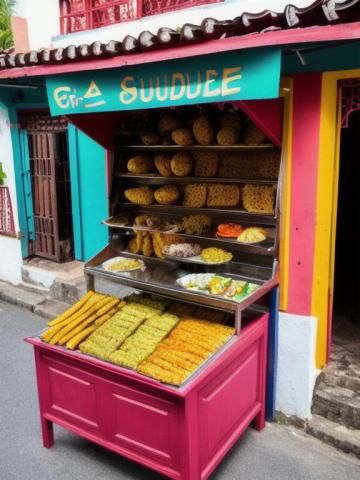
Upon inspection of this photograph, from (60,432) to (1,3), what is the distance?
7158mm

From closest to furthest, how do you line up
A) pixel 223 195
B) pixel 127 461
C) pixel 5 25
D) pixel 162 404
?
pixel 162 404, pixel 127 461, pixel 223 195, pixel 5 25

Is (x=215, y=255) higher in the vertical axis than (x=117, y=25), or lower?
lower

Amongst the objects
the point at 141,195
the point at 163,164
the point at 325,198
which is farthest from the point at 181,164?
the point at 325,198

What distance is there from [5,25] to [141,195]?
575 cm

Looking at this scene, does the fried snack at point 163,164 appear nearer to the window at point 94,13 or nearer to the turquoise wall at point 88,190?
the turquoise wall at point 88,190

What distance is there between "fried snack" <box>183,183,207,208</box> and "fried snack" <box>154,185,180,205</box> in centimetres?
11

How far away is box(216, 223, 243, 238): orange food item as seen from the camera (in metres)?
4.18

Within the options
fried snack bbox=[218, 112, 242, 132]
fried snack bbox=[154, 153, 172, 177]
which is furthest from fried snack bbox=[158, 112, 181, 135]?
fried snack bbox=[218, 112, 242, 132]

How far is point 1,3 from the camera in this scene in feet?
25.8

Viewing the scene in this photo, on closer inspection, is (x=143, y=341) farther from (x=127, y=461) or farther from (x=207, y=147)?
(x=207, y=147)

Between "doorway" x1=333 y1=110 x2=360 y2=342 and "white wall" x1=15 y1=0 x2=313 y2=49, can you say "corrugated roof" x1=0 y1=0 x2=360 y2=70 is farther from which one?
"doorway" x1=333 y1=110 x2=360 y2=342

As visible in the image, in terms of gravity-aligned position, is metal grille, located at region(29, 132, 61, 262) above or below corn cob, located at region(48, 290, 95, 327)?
above

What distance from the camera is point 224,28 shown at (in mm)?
2891

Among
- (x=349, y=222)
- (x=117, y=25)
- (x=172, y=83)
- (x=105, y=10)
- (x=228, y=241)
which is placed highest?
(x=105, y=10)
